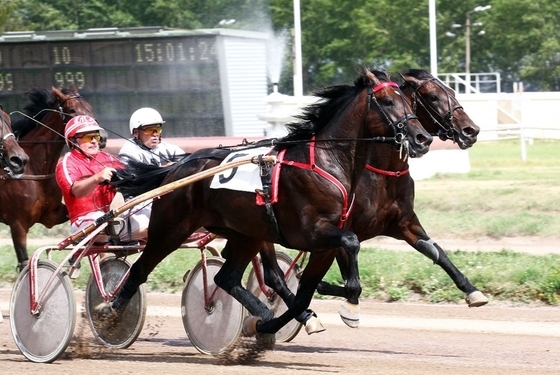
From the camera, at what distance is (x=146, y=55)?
1956 centimetres

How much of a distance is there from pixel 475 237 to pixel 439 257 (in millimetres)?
5555

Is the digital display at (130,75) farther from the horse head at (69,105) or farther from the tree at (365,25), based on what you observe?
the tree at (365,25)

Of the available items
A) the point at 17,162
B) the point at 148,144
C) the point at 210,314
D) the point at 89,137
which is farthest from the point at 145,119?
the point at 210,314

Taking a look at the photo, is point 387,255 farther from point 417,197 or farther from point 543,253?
point 417,197

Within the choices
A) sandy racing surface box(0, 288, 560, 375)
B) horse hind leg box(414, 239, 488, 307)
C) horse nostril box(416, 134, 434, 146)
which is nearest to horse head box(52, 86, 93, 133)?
sandy racing surface box(0, 288, 560, 375)

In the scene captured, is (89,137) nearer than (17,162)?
Yes

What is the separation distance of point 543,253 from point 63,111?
210 inches

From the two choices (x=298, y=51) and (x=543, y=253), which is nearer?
(x=543, y=253)

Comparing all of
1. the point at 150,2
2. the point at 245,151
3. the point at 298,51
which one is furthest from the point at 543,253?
the point at 150,2

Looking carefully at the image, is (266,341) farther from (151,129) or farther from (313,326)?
(151,129)

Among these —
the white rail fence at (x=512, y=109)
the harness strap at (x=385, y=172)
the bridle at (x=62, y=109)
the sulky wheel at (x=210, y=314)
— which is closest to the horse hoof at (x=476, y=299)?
the harness strap at (x=385, y=172)

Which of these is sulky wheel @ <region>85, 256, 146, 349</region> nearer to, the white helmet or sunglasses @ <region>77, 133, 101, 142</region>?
sunglasses @ <region>77, 133, 101, 142</region>

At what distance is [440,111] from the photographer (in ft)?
28.0

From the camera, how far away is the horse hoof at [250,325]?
23.6ft
